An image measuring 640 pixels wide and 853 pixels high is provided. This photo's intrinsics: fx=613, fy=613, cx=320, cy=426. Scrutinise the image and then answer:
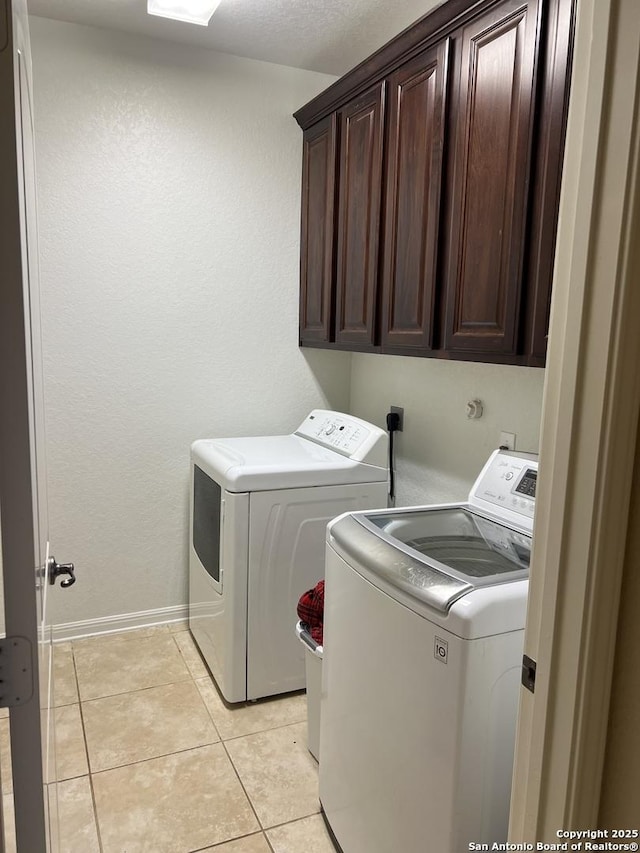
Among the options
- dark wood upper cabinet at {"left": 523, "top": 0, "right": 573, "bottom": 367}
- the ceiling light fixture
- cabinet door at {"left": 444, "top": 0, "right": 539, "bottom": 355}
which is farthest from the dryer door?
the ceiling light fixture

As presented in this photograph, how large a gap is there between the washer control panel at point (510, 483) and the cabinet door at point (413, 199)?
1.41 feet

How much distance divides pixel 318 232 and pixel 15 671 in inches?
91.0

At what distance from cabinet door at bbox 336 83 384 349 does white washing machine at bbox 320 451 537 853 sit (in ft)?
2.99

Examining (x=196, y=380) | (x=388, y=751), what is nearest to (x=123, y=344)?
(x=196, y=380)

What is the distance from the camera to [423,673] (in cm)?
127

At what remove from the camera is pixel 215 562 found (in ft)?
8.00

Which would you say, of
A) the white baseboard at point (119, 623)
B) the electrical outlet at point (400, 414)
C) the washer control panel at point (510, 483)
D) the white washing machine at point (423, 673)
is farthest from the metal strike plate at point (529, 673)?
the white baseboard at point (119, 623)

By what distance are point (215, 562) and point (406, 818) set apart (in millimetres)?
1298

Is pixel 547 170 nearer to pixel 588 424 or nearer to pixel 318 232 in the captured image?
pixel 588 424

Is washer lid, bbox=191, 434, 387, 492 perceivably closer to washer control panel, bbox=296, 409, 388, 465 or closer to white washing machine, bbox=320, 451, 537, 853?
washer control panel, bbox=296, 409, 388, 465

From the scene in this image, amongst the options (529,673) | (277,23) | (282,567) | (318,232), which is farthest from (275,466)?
(277,23)

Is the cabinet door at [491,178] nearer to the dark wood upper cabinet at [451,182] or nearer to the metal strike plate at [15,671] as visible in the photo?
the dark wood upper cabinet at [451,182]

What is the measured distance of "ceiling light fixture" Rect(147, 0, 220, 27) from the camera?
83.2 inches

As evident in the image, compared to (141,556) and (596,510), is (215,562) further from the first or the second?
(596,510)
